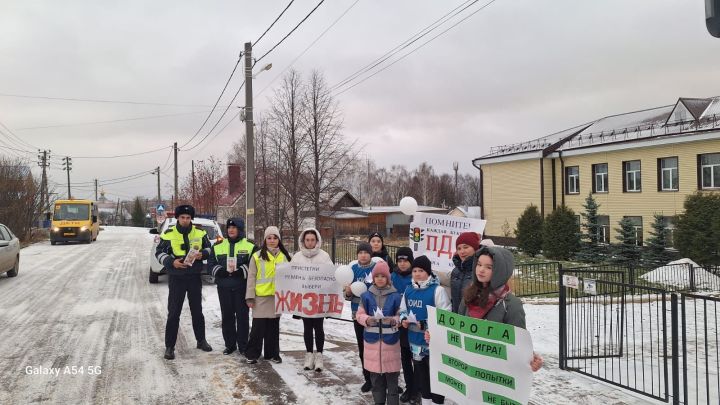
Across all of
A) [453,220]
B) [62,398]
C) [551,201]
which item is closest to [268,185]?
[453,220]

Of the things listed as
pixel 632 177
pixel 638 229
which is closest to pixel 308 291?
pixel 638 229

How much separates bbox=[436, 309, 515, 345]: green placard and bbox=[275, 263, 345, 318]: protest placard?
220cm

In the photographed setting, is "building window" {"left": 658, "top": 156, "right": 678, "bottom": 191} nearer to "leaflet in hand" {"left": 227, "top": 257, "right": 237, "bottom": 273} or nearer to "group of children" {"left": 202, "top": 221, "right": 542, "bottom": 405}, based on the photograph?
"group of children" {"left": 202, "top": 221, "right": 542, "bottom": 405}

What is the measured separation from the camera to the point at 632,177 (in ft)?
89.5

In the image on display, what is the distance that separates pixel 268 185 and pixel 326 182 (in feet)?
7.87

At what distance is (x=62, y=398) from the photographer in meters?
5.23

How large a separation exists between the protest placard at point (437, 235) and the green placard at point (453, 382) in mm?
3648

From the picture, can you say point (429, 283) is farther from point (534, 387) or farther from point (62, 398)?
point (62, 398)

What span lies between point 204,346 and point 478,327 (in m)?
4.47

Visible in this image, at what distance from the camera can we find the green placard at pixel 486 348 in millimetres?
3743

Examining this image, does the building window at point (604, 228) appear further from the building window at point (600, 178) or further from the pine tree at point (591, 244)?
the pine tree at point (591, 244)

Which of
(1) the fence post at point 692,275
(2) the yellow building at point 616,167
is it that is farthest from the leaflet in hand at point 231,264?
(2) the yellow building at point 616,167

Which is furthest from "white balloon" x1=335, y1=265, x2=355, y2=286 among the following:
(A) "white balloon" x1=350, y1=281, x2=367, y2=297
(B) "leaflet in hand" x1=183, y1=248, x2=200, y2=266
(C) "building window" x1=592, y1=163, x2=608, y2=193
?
(C) "building window" x1=592, y1=163, x2=608, y2=193

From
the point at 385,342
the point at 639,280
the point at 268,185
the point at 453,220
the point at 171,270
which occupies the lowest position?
the point at 639,280
